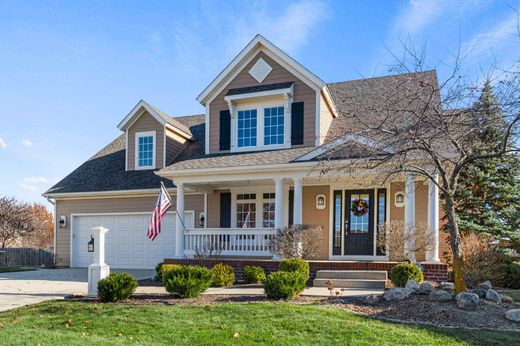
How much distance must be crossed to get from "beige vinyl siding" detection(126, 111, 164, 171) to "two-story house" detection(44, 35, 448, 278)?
0.04m

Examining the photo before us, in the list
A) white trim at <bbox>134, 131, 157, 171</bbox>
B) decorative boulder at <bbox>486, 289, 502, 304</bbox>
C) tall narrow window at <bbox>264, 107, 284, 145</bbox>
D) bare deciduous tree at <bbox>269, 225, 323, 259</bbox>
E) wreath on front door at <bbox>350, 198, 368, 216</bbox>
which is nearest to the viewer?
decorative boulder at <bbox>486, 289, 502, 304</bbox>

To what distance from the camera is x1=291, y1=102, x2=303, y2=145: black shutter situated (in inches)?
550

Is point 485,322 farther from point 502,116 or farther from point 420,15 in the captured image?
point 420,15

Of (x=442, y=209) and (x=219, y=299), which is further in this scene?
(x=442, y=209)

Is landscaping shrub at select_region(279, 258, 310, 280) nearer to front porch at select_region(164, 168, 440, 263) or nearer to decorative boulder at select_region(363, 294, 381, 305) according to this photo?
front porch at select_region(164, 168, 440, 263)

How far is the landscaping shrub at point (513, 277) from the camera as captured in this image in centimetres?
1135

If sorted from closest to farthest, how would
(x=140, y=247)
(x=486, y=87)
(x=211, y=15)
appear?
1. (x=486, y=87)
2. (x=211, y=15)
3. (x=140, y=247)

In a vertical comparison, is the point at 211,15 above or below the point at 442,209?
above

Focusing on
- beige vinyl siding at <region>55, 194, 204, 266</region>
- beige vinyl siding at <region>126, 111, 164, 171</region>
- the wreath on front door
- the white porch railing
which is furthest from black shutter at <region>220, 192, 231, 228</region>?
the wreath on front door

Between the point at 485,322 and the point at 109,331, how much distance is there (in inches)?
217

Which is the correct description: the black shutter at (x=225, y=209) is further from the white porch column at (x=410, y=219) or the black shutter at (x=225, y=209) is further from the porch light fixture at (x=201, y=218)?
the white porch column at (x=410, y=219)

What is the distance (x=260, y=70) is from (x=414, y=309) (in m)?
9.80

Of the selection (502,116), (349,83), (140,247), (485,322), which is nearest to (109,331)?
(485,322)

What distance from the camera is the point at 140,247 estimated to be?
16.5m
